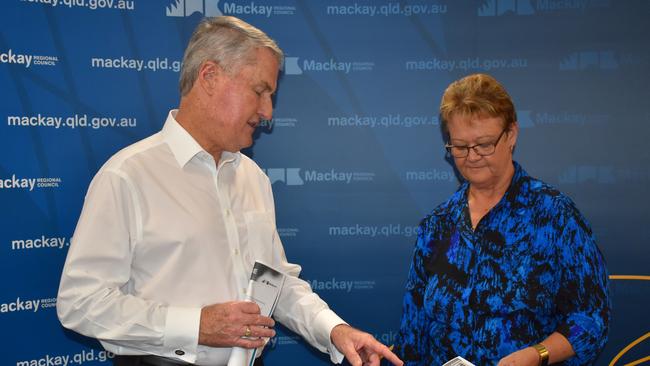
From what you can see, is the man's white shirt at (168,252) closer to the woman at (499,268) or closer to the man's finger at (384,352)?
the man's finger at (384,352)

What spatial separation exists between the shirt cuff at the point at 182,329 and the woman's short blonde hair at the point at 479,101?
1.22m

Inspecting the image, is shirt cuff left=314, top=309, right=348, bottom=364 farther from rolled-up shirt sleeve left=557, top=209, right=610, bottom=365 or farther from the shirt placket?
rolled-up shirt sleeve left=557, top=209, right=610, bottom=365

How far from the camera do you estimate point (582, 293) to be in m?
2.21

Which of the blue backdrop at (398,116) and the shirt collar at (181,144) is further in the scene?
the blue backdrop at (398,116)

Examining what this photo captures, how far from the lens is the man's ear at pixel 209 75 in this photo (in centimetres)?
221

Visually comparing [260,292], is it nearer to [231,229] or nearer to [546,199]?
[231,229]

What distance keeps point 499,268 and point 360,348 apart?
0.60 m

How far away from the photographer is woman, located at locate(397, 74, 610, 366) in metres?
2.21

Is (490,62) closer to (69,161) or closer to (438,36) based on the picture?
(438,36)

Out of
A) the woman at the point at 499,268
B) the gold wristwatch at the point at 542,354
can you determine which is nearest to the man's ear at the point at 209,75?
the woman at the point at 499,268

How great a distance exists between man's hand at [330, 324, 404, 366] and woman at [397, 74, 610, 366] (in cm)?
38

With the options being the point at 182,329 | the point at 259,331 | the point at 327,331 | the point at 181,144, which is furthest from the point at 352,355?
the point at 181,144

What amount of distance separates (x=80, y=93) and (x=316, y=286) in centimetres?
166

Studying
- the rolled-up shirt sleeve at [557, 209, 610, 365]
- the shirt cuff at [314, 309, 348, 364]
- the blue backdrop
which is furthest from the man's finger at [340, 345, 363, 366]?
the blue backdrop
